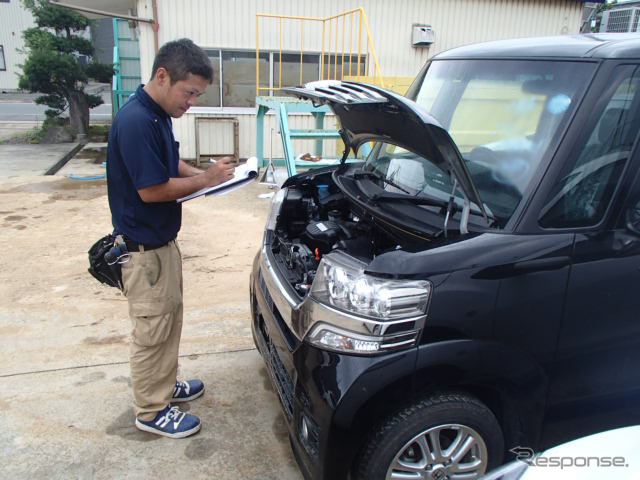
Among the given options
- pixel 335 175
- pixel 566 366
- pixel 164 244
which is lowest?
pixel 566 366

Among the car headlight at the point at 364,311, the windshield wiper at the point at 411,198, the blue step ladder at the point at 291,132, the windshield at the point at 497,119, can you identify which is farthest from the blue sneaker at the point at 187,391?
the blue step ladder at the point at 291,132

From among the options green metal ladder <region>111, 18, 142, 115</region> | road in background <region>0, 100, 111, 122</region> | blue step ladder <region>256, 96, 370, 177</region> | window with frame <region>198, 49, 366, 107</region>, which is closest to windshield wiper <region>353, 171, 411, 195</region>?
blue step ladder <region>256, 96, 370, 177</region>

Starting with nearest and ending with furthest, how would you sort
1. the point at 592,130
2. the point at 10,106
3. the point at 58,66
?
1. the point at 592,130
2. the point at 58,66
3. the point at 10,106

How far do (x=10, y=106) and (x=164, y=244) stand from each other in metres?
25.2

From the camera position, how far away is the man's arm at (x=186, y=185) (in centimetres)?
233

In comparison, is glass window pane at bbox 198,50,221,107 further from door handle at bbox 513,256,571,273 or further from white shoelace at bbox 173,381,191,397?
door handle at bbox 513,256,571,273

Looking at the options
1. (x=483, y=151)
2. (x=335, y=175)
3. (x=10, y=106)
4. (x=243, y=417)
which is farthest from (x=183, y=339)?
(x=10, y=106)

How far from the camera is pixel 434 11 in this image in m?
10.4

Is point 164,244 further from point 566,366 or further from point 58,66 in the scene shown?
point 58,66

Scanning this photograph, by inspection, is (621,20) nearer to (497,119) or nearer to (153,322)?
(497,119)

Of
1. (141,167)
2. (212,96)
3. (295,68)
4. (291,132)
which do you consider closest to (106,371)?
(141,167)

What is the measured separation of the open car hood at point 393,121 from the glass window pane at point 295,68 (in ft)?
24.9

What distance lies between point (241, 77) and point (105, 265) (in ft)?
26.7

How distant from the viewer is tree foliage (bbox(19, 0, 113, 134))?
12.1 m
